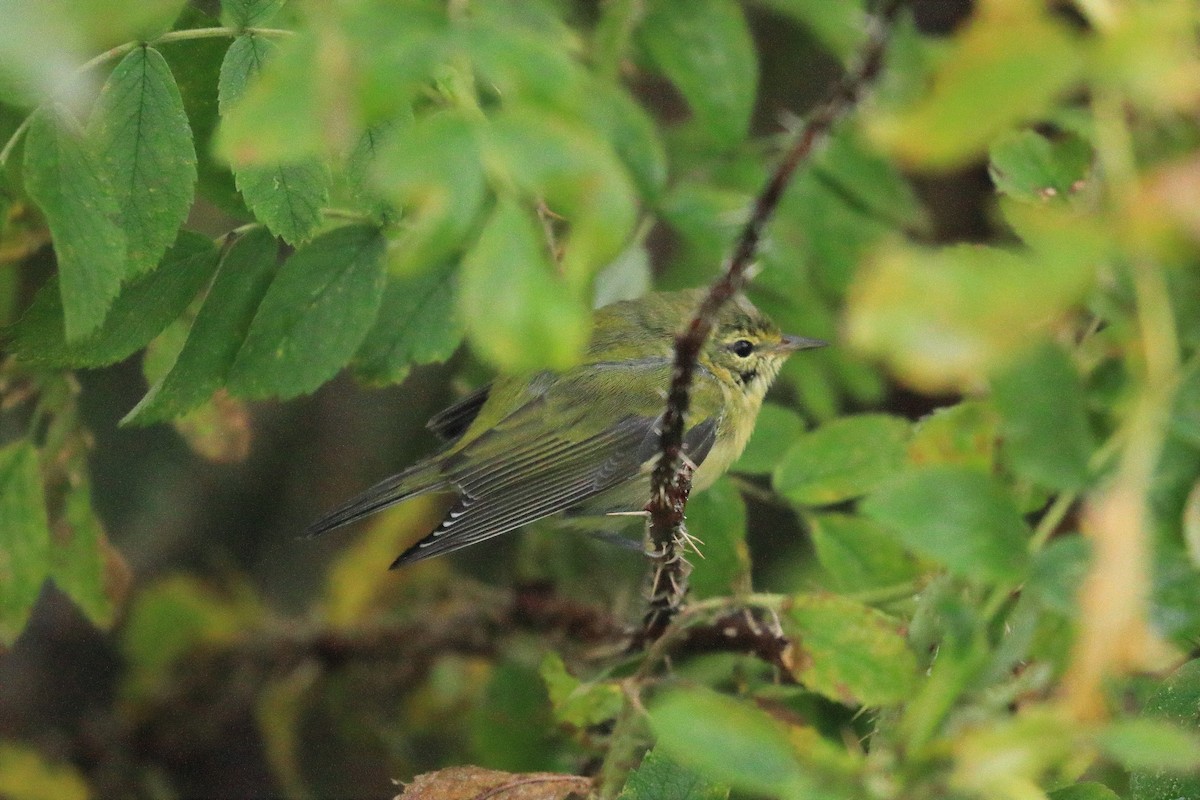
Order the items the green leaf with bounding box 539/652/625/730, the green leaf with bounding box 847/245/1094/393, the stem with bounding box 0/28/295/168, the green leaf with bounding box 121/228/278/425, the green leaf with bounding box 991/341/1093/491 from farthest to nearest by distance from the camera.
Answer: the green leaf with bounding box 539/652/625/730 < the green leaf with bounding box 121/228/278/425 < the stem with bounding box 0/28/295/168 < the green leaf with bounding box 991/341/1093/491 < the green leaf with bounding box 847/245/1094/393

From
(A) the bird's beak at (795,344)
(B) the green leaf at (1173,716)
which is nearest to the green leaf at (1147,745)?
(B) the green leaf at (1173,716)

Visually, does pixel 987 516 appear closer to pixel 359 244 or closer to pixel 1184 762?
pixel 1184 762

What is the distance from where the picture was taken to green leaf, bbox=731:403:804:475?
2.57 metres

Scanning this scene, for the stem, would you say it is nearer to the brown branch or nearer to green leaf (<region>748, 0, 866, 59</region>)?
the brown branch

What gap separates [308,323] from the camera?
201cm

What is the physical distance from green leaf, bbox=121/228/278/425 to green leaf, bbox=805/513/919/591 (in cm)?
116

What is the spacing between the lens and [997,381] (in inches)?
42.4

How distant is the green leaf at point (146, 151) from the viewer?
5.66 ft

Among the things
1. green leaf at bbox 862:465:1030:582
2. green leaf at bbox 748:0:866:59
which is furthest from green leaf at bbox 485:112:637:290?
green leaf at bbox 748:0:866:59

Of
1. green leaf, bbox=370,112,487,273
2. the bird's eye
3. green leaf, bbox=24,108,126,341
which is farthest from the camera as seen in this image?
the bird's eye

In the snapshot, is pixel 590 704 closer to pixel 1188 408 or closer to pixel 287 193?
pixel 287 193

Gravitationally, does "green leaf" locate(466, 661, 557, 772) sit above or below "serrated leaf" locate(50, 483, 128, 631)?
below

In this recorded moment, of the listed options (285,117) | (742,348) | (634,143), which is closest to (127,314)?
(634,143)

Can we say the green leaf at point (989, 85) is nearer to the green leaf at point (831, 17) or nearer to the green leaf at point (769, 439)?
the green leaf at point (769, 439)
